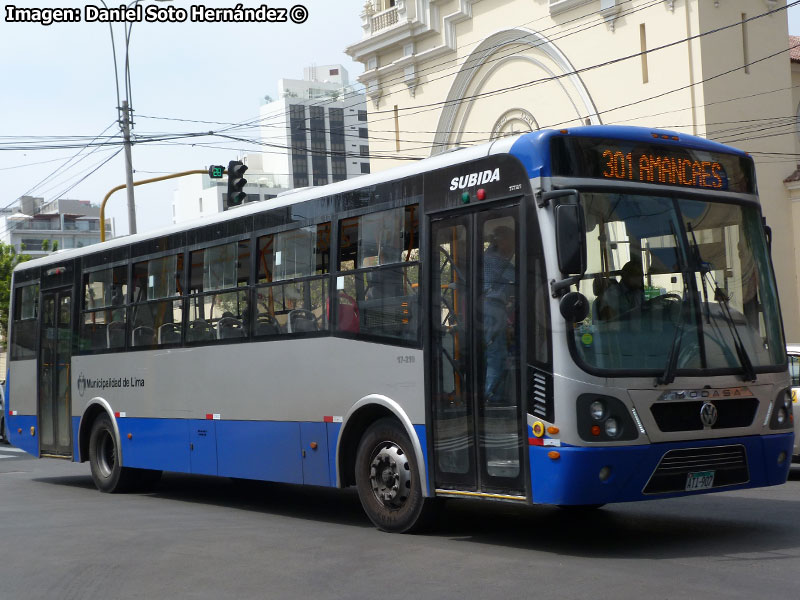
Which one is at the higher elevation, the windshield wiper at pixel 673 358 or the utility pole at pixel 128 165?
the utility pole at pixel 128 165

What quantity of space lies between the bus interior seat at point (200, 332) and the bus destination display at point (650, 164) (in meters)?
5.18

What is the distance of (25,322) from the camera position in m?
16.6

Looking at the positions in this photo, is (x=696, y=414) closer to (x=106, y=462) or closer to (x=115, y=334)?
(x=115, y=334)

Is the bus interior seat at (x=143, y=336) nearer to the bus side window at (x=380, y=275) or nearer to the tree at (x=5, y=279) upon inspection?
the bus side window at (x=380, y=275)


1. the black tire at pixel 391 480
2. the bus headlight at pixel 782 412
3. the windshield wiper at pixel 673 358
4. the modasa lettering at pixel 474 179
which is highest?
the modasa lettering at pixel 474 179

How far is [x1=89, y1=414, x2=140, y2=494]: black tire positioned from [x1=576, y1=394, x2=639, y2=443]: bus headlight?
8.00m

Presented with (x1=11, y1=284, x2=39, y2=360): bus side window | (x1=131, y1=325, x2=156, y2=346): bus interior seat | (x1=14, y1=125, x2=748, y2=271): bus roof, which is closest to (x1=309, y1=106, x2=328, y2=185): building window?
(x1=11, y1=284, x2=39, y2=360): bus side window

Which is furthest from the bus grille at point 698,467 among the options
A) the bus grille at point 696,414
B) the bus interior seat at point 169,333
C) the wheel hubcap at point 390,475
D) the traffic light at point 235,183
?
the traffic light at point 235,183

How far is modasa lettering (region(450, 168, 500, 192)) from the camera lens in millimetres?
8820

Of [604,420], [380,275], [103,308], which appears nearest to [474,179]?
[380,275]

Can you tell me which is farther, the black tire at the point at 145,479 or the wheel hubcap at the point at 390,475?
the black tire at the point at 145,479

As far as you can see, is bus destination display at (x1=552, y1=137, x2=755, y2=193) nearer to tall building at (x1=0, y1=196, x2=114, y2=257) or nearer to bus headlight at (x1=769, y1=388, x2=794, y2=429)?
bus headlight at (x1=769, y1=388, x2=794, y2=429)

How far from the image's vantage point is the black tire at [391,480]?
939cm

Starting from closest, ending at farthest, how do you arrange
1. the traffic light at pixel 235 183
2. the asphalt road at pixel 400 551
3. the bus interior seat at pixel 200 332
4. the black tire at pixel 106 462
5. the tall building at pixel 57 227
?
the asphalt road at pixel 400 551 < the bus interior seat at pixel 200 332 < the black tire at pixel 106 462 < the traffic light at pixel 235 183 < the tall building at pixel 57 227
